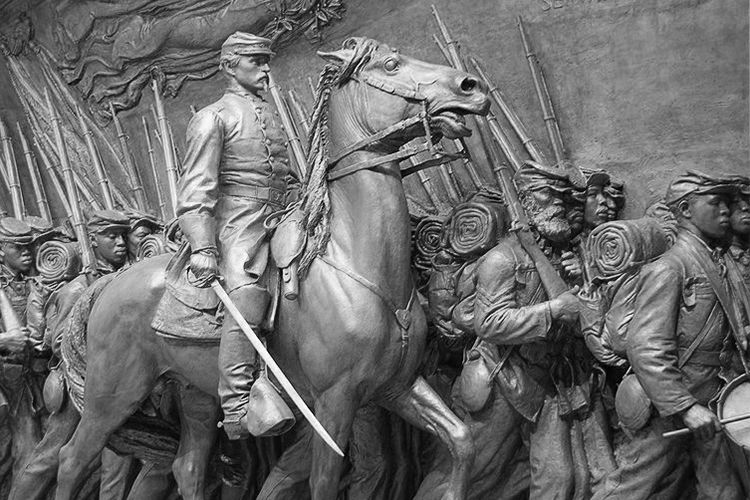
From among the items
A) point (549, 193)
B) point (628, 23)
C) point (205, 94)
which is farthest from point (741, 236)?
point (205, 94)

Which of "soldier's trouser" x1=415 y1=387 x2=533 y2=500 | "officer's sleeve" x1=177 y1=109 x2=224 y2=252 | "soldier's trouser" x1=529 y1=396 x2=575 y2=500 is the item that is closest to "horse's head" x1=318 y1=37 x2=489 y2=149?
"officer's sleeve" x1=177 y1=109 x2=224 y2=252

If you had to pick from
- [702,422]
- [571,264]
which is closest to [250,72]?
[571,264]

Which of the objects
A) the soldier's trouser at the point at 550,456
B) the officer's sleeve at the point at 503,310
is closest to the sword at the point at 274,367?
the officer's sleeve at the point at 503,310

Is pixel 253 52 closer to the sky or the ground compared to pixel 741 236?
closer to the sky

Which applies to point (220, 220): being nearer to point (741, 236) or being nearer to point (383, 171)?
point (383, 171)

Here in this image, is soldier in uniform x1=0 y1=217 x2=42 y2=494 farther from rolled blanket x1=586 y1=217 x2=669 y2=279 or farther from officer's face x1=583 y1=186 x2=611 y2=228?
rolled blanket x1=586 y1=217 x2=669 y2=279

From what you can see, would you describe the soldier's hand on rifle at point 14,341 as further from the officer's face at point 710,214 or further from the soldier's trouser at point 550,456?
the officer's face at point 710,214

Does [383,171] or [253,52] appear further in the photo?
[253,52]
